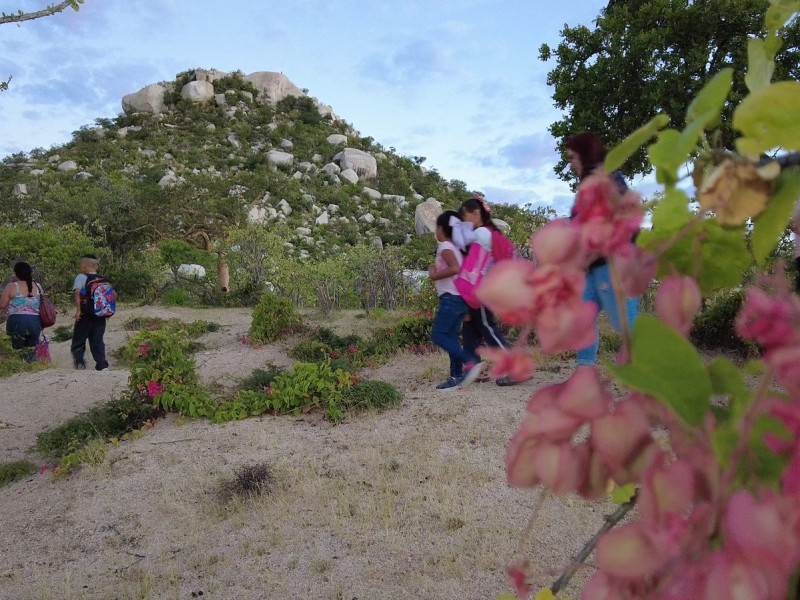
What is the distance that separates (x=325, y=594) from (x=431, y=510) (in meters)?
0.63

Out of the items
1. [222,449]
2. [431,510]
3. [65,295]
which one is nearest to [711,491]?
[431,510]

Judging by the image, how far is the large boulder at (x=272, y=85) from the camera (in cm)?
3334

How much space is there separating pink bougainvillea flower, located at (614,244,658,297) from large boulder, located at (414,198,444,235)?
73.5 feet

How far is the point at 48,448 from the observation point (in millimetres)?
3879

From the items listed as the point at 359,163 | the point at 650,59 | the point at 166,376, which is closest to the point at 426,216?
the point at 359,163

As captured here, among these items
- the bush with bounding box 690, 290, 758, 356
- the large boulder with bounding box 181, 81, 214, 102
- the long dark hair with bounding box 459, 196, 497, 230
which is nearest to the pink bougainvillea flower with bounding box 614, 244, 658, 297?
the long dark hair with bounding box 459, 196, 497, 230

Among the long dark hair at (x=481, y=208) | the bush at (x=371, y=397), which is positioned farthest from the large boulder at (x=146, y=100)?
the long dark hair at (x=481, y=208)

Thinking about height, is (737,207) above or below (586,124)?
below

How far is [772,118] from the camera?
0.23m

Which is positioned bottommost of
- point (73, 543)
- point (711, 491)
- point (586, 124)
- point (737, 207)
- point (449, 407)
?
point (73, 543)

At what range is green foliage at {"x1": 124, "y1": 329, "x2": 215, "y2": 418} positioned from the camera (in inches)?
165

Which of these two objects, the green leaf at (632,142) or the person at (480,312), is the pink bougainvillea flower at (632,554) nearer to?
the green leaf at (632,142)

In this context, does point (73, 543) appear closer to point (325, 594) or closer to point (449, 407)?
point (325, 594)

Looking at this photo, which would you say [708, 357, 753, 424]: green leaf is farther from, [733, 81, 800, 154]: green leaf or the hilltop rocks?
the hilltop rocks
